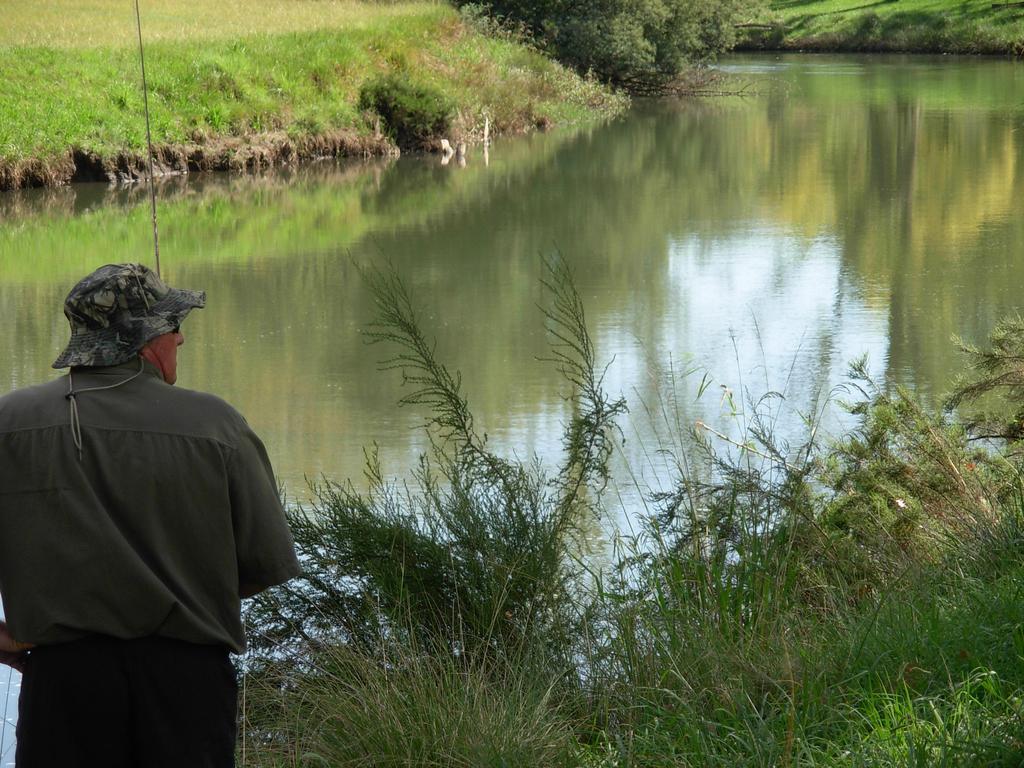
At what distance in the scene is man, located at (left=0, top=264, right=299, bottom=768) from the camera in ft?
9.04

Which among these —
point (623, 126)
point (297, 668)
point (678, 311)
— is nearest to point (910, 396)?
point (297, 668)

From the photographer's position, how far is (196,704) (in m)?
2.81

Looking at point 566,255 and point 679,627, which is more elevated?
point 679,627

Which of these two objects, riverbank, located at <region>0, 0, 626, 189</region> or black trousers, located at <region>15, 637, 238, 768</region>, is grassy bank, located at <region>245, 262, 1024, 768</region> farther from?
riverbank, located at <region>0, 0, 626, 189</region>

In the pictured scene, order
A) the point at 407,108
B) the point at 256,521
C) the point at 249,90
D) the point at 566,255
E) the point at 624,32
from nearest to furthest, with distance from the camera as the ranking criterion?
the point at 256,521
the point at 566,255
the point at 249,90
the point at 407,108
the point at 624,32

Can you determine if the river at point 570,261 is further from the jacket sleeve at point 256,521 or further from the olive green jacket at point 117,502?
the olive green jacket at point 117,502

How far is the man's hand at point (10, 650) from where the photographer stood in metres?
2.90

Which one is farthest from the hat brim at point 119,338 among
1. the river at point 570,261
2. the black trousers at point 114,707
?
the river at point 570,261

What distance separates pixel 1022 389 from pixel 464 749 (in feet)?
12.0

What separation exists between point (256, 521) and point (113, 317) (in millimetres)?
515

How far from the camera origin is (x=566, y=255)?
49.7 feet

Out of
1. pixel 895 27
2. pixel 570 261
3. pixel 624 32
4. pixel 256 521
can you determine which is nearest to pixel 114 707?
pixel 256 521

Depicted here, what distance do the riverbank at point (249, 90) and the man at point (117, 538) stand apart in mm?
19006

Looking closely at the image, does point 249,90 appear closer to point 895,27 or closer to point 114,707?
point 114,707
